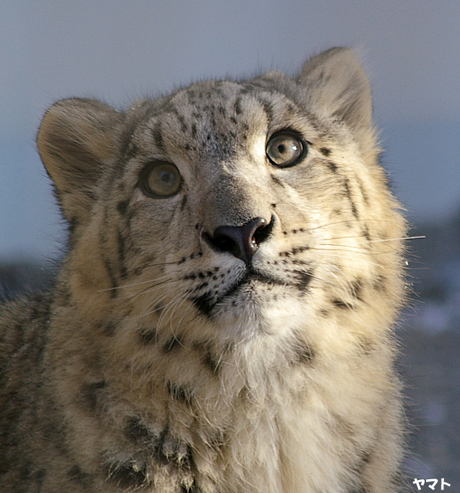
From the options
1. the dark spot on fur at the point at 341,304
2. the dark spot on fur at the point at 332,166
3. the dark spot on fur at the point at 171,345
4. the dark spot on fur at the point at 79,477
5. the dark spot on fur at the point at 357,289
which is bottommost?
the dark spot on fur at the point at 79,477

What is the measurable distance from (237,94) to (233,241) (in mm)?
725

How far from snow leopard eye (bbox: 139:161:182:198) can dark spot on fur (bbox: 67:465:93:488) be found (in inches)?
34.6

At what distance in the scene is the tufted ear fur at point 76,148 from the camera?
2.48 m

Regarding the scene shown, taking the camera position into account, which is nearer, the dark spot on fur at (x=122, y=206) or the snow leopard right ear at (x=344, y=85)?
the dark spot on fur at (x=122, y=206)

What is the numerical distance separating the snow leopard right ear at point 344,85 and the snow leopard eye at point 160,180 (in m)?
0.73

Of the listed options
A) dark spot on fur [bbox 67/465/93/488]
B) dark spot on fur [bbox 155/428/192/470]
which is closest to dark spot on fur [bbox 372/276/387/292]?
dark spot on fur [bbox 155/428/192/470]

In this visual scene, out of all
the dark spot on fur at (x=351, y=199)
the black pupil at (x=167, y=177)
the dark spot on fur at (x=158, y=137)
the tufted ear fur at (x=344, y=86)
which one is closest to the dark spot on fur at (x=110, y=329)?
the black pupil at (x=167, y=177)

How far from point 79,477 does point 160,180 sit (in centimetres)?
95

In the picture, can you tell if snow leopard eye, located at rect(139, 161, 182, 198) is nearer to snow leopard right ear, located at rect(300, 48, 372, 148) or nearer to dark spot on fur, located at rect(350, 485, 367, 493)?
snow leopard right ear, located at rect(300, 48, 372, 148)

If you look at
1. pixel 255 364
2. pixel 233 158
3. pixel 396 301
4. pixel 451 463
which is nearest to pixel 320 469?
pixel 255 364

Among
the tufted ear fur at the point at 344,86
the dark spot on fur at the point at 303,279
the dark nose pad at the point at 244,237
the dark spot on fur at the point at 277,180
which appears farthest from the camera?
the tufted ear fur at the point at 344,86

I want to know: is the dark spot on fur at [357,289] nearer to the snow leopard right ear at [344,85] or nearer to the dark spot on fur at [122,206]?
the snow leopard right ear at [344,85]

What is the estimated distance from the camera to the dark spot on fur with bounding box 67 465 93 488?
197 cm

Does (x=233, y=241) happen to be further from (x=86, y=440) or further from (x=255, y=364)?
(x=86, y=440)
